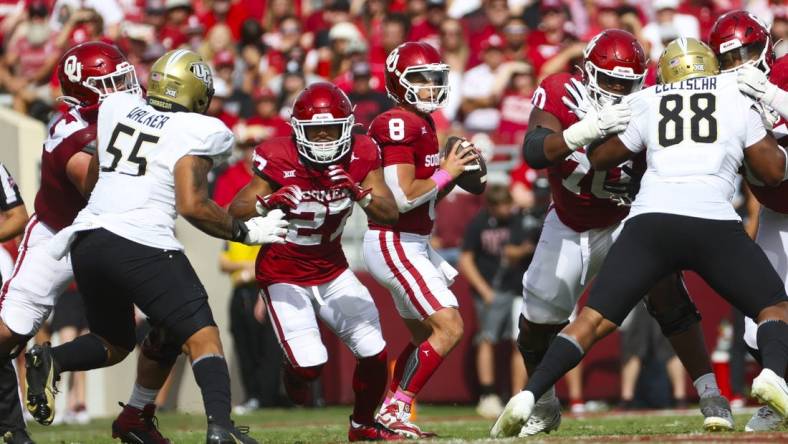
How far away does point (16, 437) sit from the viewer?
7262 millimetres

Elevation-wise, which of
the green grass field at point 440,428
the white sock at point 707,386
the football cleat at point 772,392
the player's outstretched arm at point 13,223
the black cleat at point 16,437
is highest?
the player's outstretched arm at point 13,223

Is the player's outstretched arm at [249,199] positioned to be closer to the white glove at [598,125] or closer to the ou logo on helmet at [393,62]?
the ou logo on helmet at [393,62]

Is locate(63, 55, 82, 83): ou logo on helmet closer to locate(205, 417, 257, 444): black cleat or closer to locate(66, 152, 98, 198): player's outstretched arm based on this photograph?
locate(66, 152, 98, 198): player's outstretched arm

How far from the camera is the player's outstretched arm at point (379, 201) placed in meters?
7.08

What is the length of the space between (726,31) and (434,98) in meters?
1.65

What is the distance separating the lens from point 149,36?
49.6 feet

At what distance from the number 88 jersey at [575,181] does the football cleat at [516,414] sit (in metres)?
1.43

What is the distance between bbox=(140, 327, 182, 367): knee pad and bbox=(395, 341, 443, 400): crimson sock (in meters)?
1.26

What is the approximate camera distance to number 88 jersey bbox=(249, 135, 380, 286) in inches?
282

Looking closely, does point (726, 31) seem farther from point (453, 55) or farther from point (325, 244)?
point (453, 55)

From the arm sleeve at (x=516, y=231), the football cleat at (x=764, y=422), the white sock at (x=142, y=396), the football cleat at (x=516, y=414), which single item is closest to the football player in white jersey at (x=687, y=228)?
the football cleat at (x=516, y=414)

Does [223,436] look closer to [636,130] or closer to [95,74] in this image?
[95,74]

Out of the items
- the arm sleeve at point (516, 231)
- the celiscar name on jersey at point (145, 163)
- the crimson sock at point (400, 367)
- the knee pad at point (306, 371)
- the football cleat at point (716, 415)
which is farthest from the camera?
the arm sleeve at point (516, 231)

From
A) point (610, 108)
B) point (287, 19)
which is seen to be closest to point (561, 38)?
point (287, 19)
